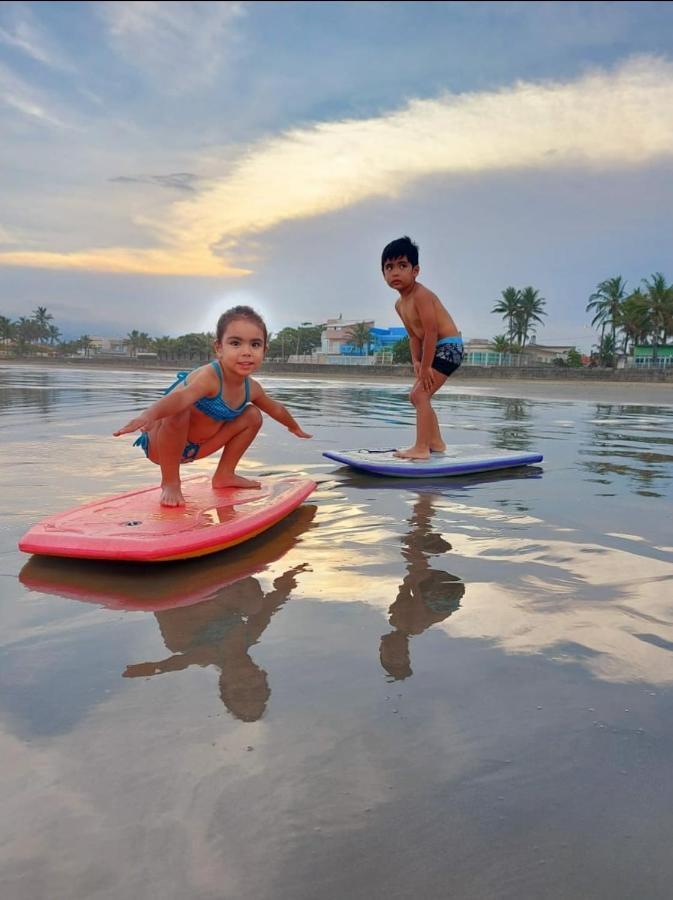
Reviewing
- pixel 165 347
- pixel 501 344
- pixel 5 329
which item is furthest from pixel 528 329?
pixel 5 329

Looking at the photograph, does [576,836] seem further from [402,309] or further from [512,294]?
[512,294]

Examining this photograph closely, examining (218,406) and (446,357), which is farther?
(446,357)

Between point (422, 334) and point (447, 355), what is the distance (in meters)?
0.31

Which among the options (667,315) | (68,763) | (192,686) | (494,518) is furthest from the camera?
(667,315)

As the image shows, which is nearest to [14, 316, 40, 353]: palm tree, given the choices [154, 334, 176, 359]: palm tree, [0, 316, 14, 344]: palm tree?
[0, 316, 14, 344]: palm tree

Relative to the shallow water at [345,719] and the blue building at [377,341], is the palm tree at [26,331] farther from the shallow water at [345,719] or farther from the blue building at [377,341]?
the shallow water at [345,719]

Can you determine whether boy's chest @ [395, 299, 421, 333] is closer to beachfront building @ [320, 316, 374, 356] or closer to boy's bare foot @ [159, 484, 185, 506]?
boy's bare foot @ [159, 484, 185, 506]

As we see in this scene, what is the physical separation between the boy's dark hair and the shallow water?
305 cm

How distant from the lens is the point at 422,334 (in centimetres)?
629

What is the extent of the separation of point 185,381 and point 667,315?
6256cm

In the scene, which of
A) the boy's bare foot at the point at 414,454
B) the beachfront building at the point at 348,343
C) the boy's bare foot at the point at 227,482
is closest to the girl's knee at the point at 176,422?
the boy's bare foot at the point at 227,482

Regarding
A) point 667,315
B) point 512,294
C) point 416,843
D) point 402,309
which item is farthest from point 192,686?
point 512,294

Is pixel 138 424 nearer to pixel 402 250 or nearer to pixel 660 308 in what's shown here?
pixel 402 250

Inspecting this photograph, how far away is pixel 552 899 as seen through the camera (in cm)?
116
